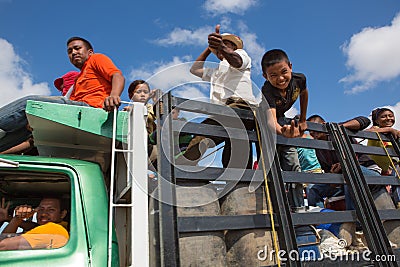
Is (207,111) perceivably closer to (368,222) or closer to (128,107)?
(128,107)

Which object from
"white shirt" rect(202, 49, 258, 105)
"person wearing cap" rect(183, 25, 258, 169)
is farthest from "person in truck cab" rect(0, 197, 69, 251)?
"white shirt" rect(202, 49, 258, 105)

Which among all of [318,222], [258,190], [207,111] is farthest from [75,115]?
[318,222]

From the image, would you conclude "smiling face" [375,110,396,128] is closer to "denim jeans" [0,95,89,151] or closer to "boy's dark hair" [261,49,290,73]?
"boy's dark hair" [261,49,290,73]

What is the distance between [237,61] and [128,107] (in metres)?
1.06

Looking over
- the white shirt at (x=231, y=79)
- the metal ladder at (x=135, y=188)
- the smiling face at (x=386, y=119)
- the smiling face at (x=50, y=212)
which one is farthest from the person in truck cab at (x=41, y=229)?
the smiling face at (x=386, y=119)

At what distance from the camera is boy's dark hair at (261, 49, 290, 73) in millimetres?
2607

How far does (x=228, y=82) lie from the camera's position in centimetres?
292

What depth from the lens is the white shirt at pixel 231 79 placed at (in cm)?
268

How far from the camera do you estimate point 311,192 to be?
3.84 meters

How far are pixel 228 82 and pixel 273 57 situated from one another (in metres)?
0.46

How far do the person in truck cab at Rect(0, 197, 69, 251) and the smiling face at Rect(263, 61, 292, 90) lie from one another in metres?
1.68

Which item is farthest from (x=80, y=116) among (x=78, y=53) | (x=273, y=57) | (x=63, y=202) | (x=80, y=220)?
Result: (x=273, y=57)

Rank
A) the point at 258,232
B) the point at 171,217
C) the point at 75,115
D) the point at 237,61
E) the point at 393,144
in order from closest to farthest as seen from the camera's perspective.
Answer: the point at 171,217, the point at 258,232, the point at 75,115, the point at 237,61, the point at 393,144

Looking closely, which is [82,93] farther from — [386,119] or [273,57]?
[386,119]
